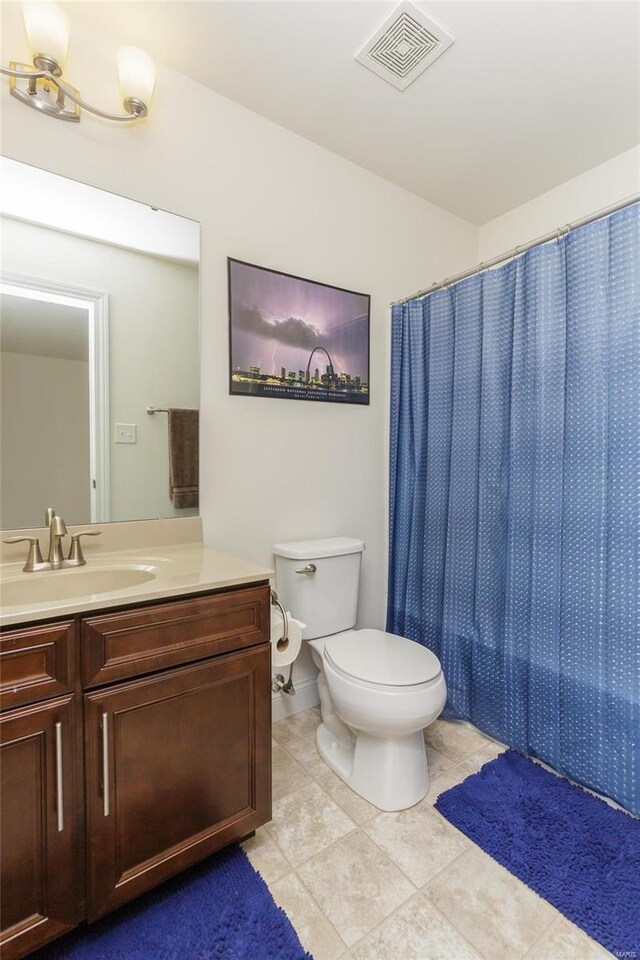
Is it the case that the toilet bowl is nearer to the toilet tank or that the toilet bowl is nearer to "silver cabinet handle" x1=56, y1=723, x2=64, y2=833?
the toilet tank

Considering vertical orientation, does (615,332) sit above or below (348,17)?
below

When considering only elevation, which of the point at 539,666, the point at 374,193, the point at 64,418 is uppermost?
the point at 374,193

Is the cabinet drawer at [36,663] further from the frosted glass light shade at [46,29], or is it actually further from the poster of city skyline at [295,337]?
the frosted glass light shade at [46,29]

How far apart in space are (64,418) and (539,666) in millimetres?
1842

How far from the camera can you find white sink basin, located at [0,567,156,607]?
1.11m

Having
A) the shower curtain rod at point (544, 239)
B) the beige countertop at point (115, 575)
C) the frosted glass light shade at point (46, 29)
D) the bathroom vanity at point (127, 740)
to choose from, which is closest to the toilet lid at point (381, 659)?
the bathroom vanity at point (127, 740)

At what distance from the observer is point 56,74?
1217mm

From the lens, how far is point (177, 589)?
3.34 feet

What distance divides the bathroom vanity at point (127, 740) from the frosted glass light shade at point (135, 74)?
1.46 m

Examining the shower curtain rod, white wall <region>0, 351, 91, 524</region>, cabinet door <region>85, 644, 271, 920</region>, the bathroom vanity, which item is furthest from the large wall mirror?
the shower curtain rod

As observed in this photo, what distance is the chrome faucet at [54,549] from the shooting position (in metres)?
1.20

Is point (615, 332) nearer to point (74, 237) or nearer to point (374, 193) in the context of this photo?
point (374, 193)

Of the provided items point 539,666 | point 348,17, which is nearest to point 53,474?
point 348,17

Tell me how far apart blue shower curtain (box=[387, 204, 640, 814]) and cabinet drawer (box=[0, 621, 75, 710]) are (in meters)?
1.46
